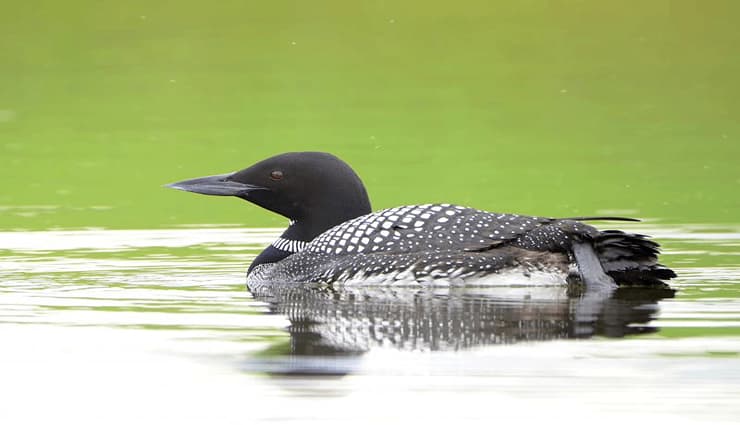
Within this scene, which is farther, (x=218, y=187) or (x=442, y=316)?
(x=218, y=187)

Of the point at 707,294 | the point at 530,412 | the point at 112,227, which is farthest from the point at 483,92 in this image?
the point at 530,412

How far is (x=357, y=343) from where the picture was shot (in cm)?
482

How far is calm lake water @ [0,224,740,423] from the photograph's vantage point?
392 cm

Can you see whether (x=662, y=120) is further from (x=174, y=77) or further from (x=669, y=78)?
(x=174, y=77)

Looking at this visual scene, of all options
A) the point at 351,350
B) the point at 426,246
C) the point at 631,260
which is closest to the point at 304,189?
the point at 426,246

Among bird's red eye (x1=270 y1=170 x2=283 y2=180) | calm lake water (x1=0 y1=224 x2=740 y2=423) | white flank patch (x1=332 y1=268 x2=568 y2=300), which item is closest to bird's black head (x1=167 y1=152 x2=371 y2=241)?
bird's red eye (x1=270 y1=170 x2=283 y2=180)

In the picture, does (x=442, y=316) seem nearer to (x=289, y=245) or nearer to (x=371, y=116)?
(x=289, y=245)

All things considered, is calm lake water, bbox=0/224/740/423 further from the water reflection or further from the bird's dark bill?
the bird's dark bill

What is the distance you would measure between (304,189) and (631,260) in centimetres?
141

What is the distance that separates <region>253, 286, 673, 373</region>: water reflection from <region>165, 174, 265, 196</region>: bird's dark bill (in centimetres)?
65

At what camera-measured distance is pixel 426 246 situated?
6.17m

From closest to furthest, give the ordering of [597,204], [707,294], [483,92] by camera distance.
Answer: [707,294]
[597,204]
[483,92]

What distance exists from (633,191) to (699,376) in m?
5.48

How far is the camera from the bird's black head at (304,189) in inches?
264
